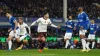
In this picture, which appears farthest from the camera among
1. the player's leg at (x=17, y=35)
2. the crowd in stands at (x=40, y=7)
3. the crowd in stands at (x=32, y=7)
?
the crowd in stands at (x=40, y=7)

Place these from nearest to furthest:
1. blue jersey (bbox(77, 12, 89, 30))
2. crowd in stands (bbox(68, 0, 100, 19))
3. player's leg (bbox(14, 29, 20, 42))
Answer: blue jersey (bbox(77, 12, 89, 30))
player's leg (bbox(14, 29, 20, 42))
crowd in stands (bbox(68, 0, 100, 19))

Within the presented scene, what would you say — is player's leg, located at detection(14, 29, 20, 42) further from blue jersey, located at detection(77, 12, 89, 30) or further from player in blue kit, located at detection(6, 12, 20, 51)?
blue jersey, located at detection(77, 12, 89, 30)

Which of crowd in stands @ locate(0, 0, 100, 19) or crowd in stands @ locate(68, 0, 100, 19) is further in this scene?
crowd in stands @ locate(68, 0, 100, 19)

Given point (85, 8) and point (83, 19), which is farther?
point (85, 8)

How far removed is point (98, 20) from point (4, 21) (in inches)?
375

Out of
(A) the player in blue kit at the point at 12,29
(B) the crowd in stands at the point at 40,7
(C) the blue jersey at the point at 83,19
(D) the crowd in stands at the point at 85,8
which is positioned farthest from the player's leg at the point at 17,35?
(D) the crowd in stands at the point at 85,8

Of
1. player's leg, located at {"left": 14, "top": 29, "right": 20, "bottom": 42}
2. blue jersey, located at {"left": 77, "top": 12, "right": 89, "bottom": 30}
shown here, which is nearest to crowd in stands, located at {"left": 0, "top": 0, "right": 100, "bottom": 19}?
player's leg, located at {"left": 14, "top": 29, "right": 20, "bottom": 42}

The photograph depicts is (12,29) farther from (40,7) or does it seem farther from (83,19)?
(40,7)

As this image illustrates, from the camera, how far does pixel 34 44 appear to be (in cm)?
3266

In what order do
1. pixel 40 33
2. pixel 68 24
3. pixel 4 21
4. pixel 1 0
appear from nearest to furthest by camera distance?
pixel 40 33 → pixel 68 24 → pixel 4 21 → pixel 1 0

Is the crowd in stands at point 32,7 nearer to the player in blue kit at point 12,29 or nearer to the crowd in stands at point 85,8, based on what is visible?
the crowd in stands at point 85,8

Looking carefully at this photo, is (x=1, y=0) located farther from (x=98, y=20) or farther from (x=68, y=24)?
(x=68, y=24)

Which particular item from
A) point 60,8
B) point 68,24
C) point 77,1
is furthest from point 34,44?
point 77,1

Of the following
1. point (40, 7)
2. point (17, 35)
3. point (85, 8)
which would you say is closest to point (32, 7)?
point (40, 7)
